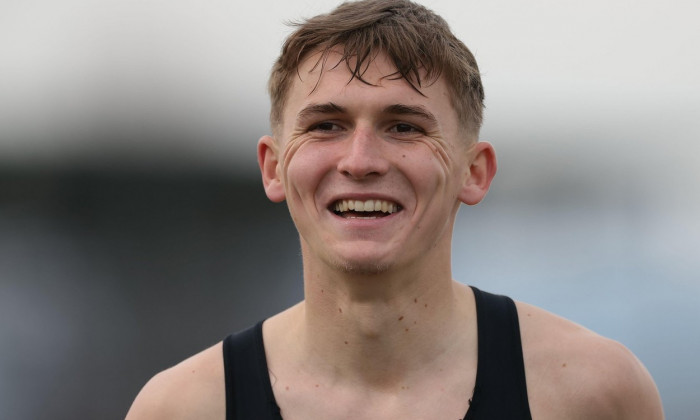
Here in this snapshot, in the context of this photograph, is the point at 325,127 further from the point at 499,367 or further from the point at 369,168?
the point at 499,367

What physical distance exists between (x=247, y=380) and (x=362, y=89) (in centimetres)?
125

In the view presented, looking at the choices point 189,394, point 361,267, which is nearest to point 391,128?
point 361,267

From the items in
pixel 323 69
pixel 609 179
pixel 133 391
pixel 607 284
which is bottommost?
pixel 133 391

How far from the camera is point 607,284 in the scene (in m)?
13.6

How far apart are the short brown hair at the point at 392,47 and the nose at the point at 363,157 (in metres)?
0.23

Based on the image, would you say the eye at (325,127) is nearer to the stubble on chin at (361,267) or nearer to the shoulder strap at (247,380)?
the stubble on chin at (361,267)

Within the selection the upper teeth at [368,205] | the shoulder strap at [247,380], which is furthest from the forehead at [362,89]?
the shoulder strap at [247,380]

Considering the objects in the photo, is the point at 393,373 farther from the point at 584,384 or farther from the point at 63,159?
the point at 63,159

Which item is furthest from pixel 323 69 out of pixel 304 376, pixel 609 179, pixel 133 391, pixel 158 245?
pixel 158 245

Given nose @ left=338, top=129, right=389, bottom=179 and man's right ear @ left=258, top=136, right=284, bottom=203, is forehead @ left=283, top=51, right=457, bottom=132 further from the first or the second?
man's right ear @ left=258, top=136, right=284, bottom=203

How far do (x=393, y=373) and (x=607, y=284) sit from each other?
1069cm

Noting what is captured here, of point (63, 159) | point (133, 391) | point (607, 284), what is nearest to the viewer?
point (133, 391)

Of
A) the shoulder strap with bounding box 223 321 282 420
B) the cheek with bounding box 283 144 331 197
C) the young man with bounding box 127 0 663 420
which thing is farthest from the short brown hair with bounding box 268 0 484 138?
the shoulder strap with bounding box 223 321 282 420

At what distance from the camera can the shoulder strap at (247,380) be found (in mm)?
3498
